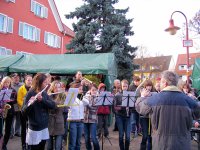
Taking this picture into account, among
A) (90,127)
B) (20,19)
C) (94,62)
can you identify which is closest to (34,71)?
(94,62)

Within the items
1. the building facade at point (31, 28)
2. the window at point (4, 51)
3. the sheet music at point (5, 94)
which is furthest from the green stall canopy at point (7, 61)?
the building facade at point (31, 28)

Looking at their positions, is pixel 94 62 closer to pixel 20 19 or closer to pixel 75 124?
pixel 75 124

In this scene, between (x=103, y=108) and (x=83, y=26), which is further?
(x=83, y=26)

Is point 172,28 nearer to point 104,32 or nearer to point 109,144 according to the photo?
point 109,144

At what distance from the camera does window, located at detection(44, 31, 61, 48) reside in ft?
98.6

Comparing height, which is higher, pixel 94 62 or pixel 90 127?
pixel 94 62

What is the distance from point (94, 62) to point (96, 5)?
9.15 meters

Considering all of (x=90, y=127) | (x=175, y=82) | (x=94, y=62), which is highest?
(x=94, y=62)

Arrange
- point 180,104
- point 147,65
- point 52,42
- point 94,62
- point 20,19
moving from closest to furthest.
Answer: point 180,104, point 94,62, point 20,19, point 52,42, point 147,65

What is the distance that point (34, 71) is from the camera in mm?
13258

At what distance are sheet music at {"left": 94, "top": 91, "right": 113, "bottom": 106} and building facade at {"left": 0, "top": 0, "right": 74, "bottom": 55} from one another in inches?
733

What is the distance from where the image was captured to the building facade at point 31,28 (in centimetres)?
2464

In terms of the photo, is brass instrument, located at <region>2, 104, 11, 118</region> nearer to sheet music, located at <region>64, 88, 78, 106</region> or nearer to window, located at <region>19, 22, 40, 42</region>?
sheet music, located at <region>64, 88, 78, 106</region>

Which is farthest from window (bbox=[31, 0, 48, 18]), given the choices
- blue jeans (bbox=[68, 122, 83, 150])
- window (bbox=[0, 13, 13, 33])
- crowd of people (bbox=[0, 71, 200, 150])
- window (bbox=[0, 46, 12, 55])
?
blue jeans (bbox=[68, 122, 83, 150])
